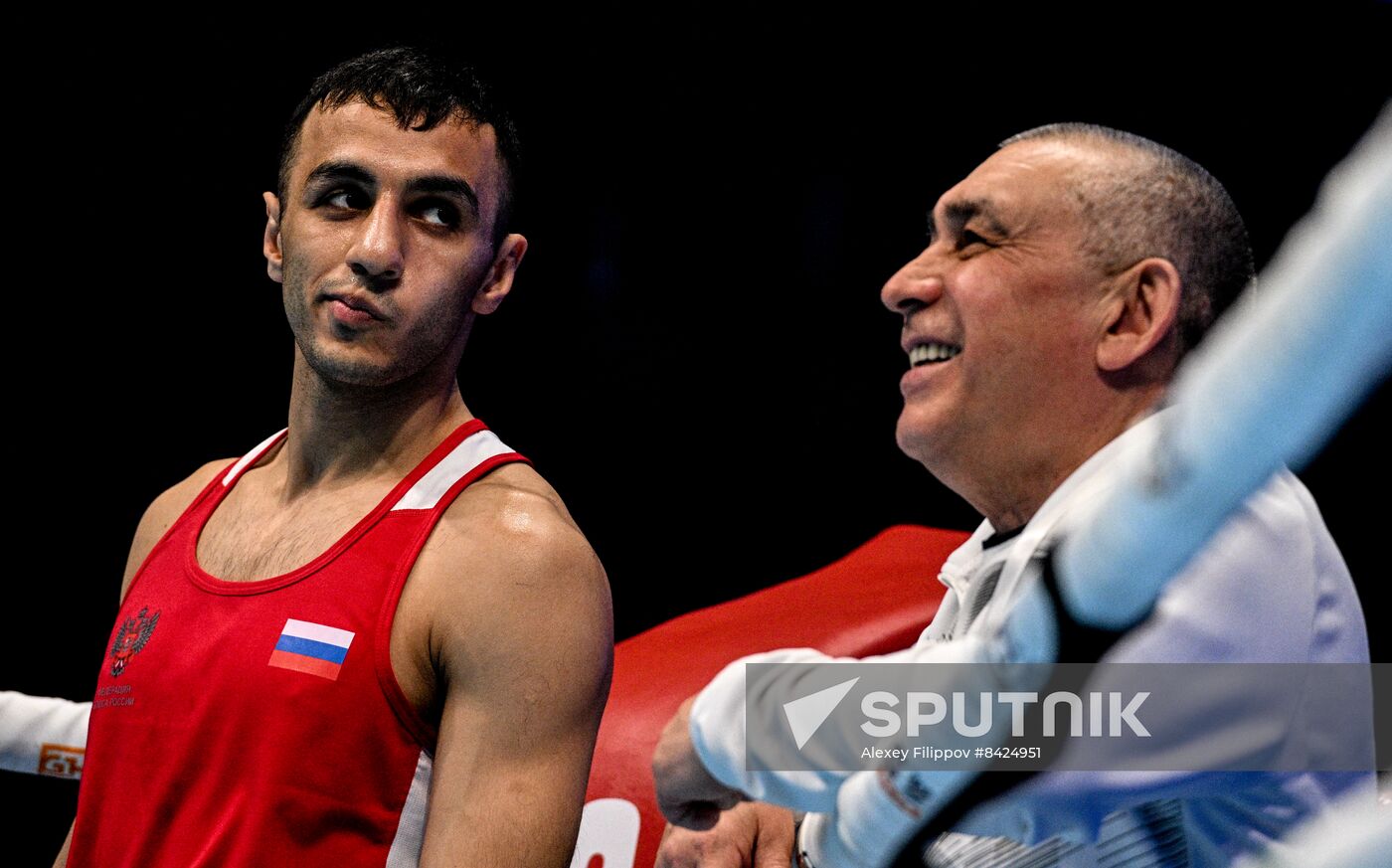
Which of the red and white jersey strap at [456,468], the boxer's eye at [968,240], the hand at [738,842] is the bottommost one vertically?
the hand at [738,842]

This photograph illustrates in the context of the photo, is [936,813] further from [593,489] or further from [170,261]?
[170,261]

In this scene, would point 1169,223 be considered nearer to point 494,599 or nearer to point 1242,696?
point 1242,696

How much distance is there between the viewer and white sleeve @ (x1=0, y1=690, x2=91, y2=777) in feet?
5.37

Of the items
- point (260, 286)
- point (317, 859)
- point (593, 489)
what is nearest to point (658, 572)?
point (593, 489)

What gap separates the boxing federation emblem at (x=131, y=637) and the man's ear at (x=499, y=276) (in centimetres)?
48

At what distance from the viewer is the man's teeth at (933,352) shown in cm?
118

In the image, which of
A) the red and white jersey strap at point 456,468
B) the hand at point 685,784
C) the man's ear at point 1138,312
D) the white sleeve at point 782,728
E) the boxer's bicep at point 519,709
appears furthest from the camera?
the red and white jersey strap at point 456,468

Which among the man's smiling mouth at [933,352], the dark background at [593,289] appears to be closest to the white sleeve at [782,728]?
the man's smiling mouth at [933,352]

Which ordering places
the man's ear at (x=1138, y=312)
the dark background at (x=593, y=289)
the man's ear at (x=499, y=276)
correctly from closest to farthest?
the man's ear at (x=1138, y=312)
the man's ear at (x=499, y=276)
the dark background at (x=593, y=289)

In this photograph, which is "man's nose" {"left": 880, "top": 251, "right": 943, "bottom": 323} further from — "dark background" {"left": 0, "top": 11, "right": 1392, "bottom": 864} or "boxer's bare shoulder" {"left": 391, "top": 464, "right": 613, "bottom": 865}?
"dark background" {"left": 0, "top": 11, "right": 1392, "bottom": 864}

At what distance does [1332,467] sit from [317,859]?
1.35 metres

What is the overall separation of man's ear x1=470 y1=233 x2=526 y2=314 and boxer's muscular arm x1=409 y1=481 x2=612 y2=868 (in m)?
0.30

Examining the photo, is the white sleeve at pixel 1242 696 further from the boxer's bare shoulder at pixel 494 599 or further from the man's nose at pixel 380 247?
the man's nose at pixel 380 247

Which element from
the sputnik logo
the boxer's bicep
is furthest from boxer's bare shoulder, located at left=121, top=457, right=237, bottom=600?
the sputnik logo
